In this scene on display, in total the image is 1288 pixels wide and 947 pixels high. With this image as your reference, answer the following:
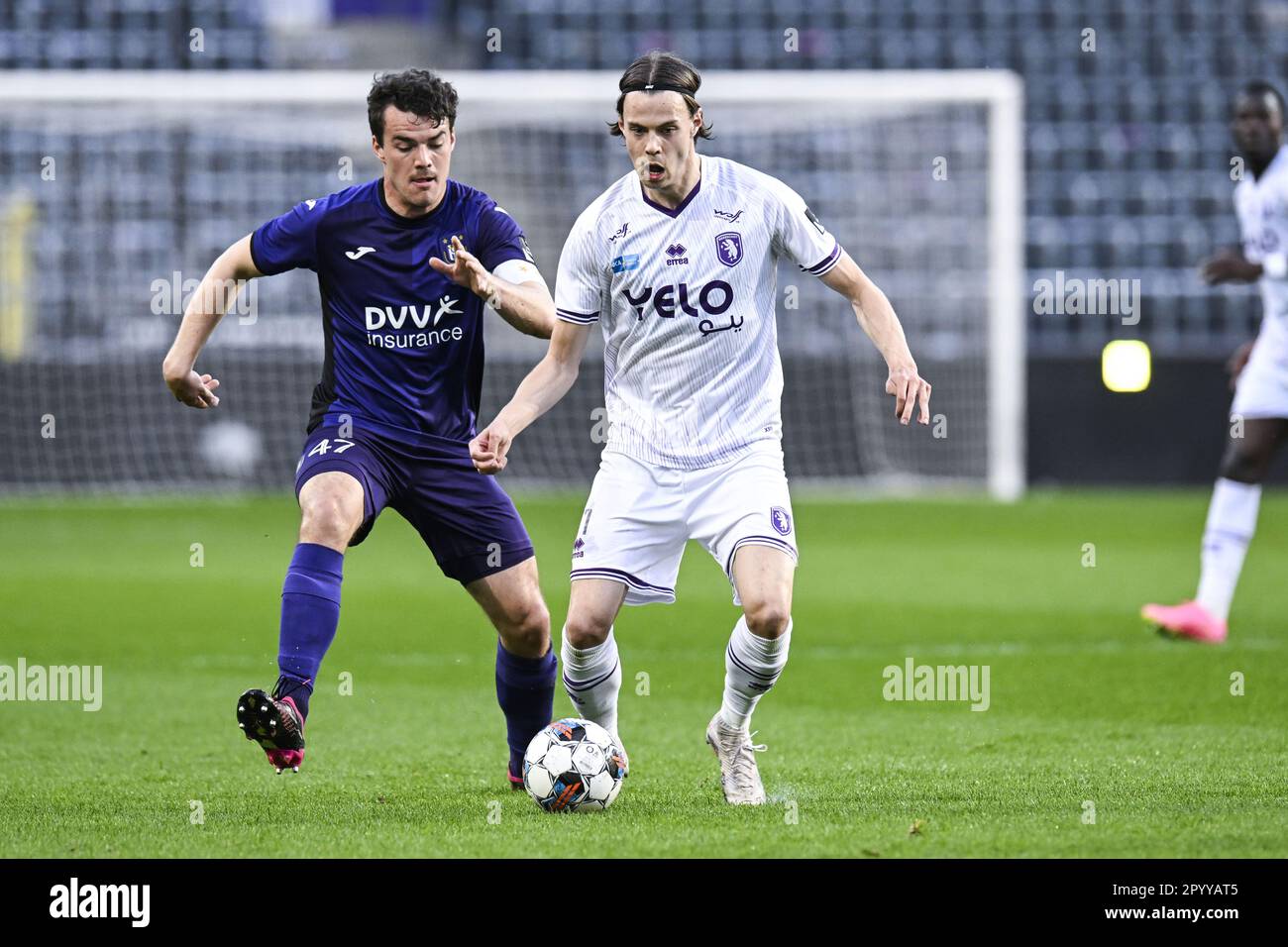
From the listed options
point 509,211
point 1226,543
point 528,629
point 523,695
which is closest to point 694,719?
point 523,695

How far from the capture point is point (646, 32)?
2411 cm

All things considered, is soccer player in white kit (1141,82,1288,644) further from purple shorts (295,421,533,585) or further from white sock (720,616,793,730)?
purple shorts (295,421,533,585)

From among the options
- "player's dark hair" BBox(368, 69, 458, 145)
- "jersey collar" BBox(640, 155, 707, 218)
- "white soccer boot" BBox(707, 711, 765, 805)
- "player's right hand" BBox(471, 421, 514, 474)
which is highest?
"player's dark hair" BBox(368, 69, 458, 145)

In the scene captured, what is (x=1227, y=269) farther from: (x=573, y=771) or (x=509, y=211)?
(x=509, y=211)

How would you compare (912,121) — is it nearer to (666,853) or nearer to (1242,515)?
(1242,515)

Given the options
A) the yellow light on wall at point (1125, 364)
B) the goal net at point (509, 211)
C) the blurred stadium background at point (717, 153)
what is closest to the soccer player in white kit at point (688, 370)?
the goal net at point (509, 211)

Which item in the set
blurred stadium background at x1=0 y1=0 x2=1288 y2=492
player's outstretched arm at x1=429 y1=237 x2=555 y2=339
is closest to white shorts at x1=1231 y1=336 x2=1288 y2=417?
player's outstretched arm at x1=429 y1=237 x2=555 y2=339

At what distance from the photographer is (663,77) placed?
5.30 m

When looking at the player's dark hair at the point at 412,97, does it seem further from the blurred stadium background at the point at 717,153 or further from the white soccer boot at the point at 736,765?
the blurred stadium background at the point at 717,153

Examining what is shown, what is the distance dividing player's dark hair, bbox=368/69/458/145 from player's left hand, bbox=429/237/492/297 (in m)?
0.46

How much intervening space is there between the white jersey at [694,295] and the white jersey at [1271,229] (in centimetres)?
452

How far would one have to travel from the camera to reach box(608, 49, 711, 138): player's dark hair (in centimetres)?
529

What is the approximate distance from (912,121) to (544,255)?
157 inches

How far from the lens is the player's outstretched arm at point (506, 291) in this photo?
520 centimetres
